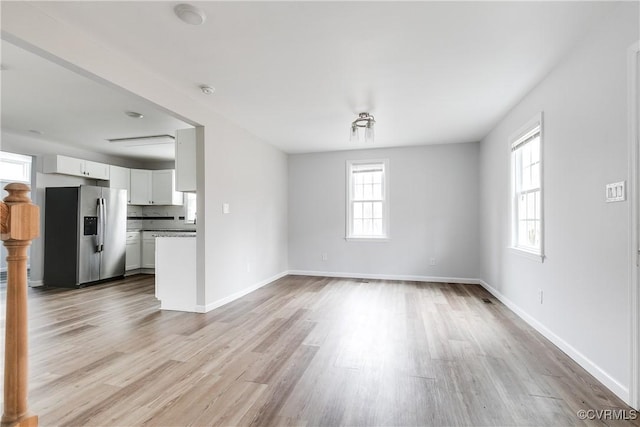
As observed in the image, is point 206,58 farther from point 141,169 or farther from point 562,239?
point 141,169

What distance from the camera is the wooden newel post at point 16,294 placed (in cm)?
90

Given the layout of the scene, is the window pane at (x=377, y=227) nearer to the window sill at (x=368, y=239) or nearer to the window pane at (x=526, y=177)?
the window sill at (x=368, y=239)

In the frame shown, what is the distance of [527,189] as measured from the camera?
352cm

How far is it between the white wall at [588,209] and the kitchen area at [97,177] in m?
3.59

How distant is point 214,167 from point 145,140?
2.16 metres

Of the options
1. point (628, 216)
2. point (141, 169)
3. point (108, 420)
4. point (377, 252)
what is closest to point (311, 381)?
point (108, 420)

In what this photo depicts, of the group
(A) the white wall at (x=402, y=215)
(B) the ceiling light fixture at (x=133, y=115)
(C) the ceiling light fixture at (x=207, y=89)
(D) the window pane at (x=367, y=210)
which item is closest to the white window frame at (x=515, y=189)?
(A) the white wall at (x=402, y=215)

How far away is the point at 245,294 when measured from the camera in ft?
14.9

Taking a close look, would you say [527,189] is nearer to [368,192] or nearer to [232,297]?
[368,192]

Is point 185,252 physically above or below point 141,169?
below

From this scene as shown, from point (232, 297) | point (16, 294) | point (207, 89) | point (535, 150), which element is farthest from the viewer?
point (232, 297)

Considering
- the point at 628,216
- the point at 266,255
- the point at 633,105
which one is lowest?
the point at 266,255

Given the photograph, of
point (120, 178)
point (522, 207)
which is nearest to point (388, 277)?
point (522, 207)

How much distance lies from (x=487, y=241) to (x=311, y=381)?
390cm
